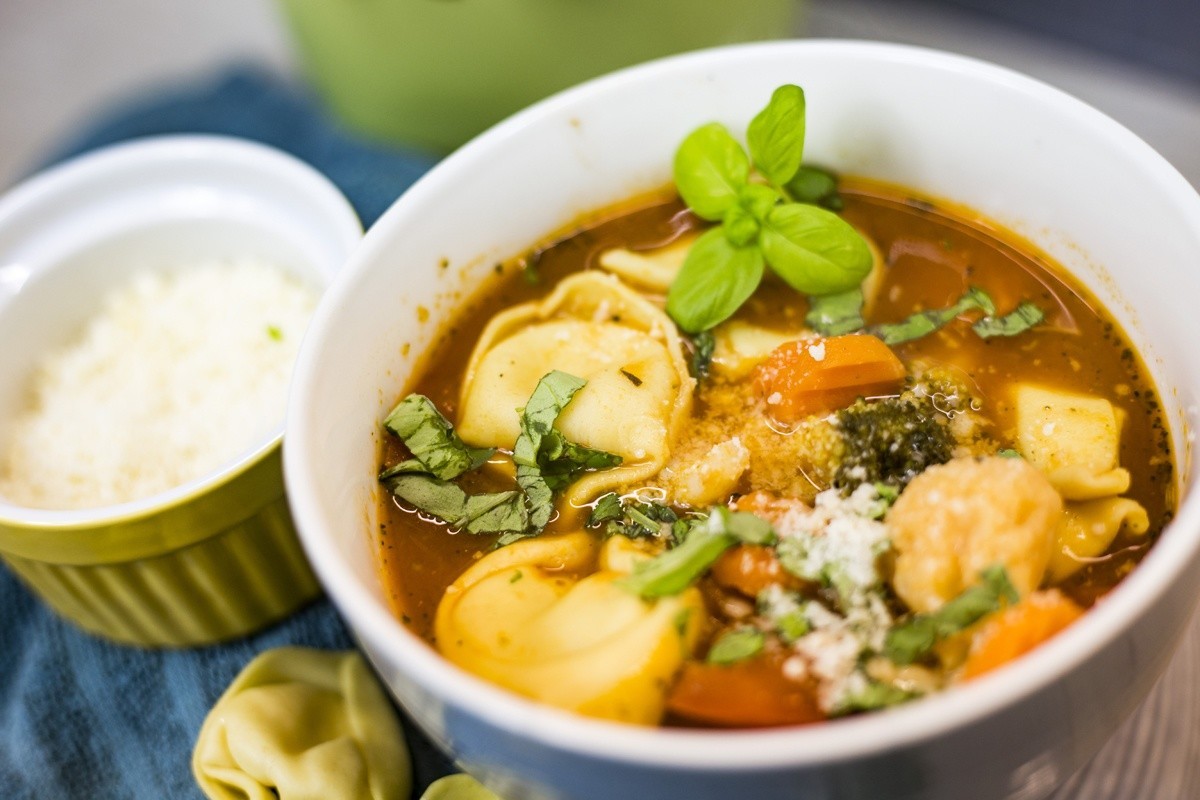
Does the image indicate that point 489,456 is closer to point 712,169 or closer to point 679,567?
point 679,567

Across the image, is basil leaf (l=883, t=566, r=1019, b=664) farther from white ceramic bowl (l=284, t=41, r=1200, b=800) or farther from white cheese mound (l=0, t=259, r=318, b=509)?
white cheese mound (l=0, t=259, r=318, b=509)

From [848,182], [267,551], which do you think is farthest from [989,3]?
[267,551]

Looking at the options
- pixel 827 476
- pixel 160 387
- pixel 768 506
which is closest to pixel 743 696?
pixel 768 506

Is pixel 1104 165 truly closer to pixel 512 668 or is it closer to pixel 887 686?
pixel 887 686

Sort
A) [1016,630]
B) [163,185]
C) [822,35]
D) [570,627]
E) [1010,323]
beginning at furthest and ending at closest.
Result: [822,35] < [163,185] < [1010,323] < [570,627] < [1016,630]

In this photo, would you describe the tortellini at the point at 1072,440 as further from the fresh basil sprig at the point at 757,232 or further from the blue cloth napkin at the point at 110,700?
the blue cloth napkin at the point at 110,700
